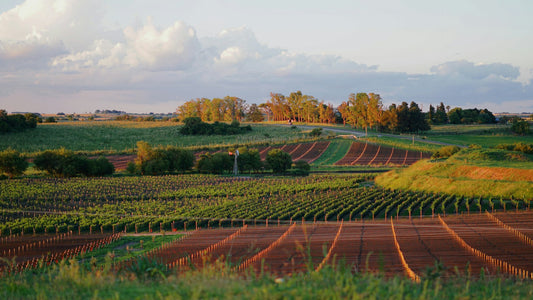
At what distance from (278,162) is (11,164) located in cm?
3171

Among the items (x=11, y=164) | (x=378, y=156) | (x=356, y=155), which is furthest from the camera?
(x=356, y=155)

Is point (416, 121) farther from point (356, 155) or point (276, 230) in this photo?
point (276, 230)

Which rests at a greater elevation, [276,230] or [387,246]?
[387,246]

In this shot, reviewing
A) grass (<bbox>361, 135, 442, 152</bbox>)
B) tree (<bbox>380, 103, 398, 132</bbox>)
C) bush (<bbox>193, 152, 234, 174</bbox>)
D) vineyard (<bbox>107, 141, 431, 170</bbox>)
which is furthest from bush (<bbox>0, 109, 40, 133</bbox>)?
tree (<bbox>380, 103, 398, 132</bbox>)

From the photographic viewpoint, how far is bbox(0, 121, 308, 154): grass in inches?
3194

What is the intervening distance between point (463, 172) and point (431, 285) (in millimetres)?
30906

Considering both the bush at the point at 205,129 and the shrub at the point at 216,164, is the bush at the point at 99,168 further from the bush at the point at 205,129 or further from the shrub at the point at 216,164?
the bush at the point at 205,129

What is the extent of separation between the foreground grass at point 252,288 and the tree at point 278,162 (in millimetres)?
49394

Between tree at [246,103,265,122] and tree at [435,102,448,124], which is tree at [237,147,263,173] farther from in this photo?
tree at [246,103,265,122]

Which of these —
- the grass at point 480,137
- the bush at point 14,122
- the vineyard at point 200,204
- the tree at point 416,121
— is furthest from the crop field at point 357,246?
the tree at point 416,121

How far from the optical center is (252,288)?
21.9ft

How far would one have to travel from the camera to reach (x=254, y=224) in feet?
80.4

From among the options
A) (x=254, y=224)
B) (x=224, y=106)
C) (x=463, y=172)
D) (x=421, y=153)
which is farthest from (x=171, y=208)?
(x=224, y=106)

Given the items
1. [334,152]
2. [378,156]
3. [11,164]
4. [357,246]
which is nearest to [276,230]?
[357,246]
